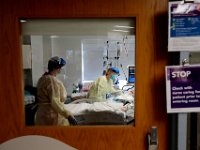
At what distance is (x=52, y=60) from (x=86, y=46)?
24cm

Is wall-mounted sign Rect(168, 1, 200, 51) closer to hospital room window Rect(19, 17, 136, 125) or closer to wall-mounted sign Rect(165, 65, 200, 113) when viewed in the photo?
wall-mounted sign Rect(165, 65, 200, 113)

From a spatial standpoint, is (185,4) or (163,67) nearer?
(185,4)

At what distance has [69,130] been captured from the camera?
58.8 inches

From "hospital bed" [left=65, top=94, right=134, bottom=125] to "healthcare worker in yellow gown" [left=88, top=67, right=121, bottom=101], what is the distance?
4 centimetres

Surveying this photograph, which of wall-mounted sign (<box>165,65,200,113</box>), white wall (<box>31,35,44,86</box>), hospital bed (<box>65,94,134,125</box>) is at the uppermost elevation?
white wall (<box>31,35,44,86</box>)

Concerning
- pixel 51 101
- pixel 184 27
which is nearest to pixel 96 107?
pixel 51 101

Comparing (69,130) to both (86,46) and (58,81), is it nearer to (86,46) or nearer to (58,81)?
(58,81)

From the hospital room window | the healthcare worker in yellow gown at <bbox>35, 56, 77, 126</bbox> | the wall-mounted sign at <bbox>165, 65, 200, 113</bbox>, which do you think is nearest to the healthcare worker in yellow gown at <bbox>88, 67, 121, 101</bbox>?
the hospital room window

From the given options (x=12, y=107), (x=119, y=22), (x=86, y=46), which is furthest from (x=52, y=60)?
(x=119, y=22)

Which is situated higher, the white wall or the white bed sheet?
the white wall

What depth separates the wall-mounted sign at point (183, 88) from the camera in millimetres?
1367

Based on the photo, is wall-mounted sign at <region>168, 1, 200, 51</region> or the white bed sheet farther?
the white bed sheet

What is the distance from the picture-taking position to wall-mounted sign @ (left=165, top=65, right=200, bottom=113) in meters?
1.37

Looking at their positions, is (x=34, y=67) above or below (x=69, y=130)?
above
